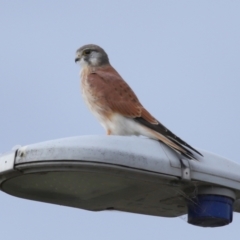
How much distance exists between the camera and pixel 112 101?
6.59m

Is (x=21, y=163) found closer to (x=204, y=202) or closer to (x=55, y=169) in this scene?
(x=55, y=169)

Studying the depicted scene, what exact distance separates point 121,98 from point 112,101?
0.11 m

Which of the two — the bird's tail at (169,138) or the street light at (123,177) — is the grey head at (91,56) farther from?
the street light at (123,177)

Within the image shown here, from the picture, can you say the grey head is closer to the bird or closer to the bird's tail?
the bird

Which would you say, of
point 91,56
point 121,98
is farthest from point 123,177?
point 91,56

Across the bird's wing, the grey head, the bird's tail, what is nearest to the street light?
the bird's tail

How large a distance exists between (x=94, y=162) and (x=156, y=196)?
700 mm

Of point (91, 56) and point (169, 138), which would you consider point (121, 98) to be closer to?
point (91, 56)

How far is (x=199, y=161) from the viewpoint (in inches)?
150

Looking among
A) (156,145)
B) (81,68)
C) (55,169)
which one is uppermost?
(81,68)

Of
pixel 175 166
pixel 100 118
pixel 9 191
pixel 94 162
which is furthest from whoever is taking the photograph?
pixel 100 118

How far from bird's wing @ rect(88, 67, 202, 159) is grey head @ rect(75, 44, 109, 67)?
30 centimetres

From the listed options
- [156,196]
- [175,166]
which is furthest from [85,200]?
[175,166]

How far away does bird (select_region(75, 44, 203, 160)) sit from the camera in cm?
589
